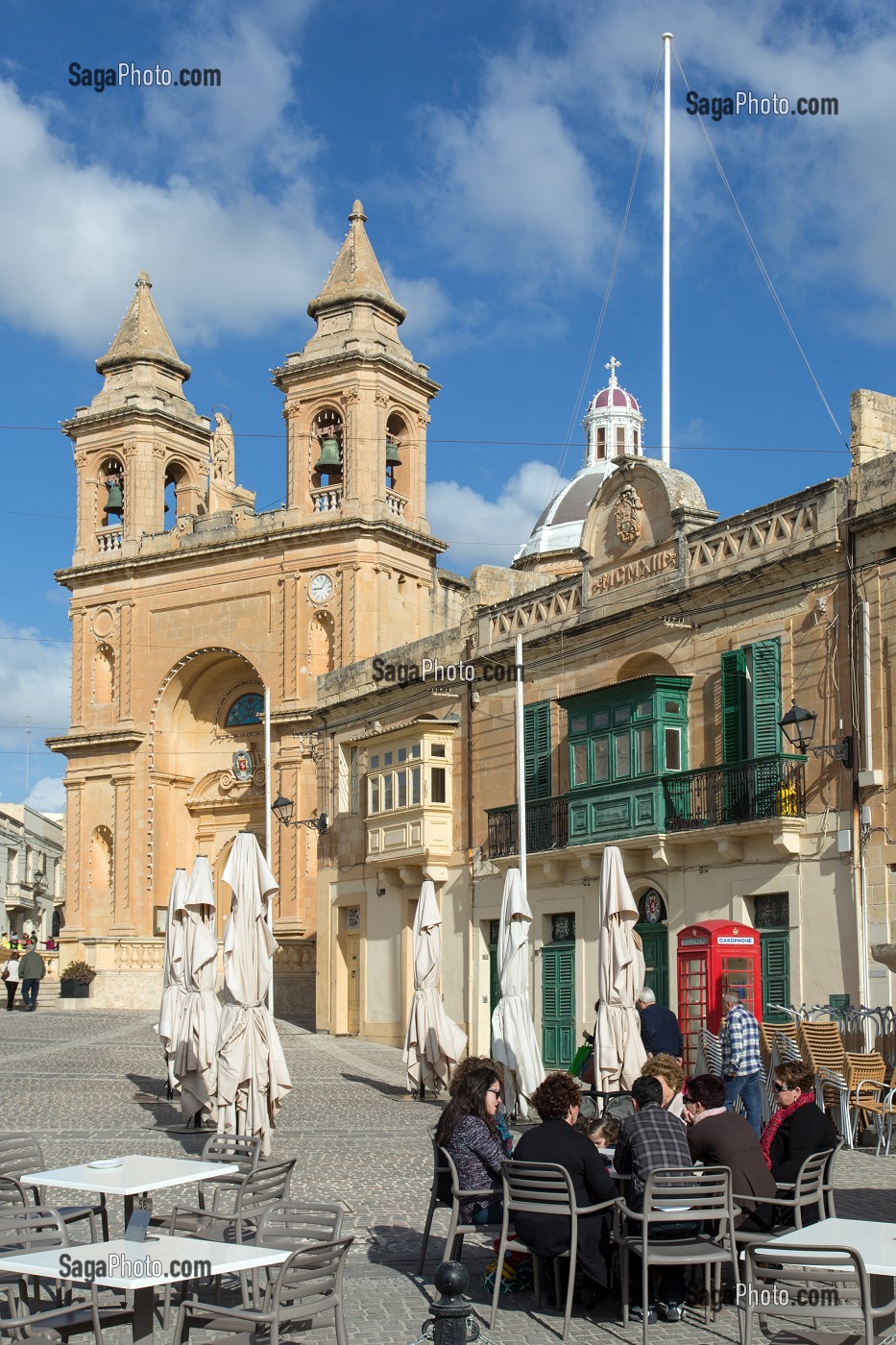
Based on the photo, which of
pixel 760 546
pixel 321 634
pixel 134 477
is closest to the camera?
pixel 760 546

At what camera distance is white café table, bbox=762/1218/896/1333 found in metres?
6.54

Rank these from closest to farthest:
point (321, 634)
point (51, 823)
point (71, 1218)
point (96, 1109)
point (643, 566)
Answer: point (71, 1218)
point (96, 1109)
point (643, 566)
point (321, 634)
point (51, 823)

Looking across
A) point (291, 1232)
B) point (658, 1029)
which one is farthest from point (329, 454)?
point (291, 1232)

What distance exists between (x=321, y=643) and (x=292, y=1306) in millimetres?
36478

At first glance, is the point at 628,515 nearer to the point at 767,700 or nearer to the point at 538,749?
the point at 538,749

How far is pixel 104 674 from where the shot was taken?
48.2 meters

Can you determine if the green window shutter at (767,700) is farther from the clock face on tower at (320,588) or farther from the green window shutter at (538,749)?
the clock face on tower at (320,588)

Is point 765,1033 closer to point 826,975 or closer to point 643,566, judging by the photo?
point 826,975

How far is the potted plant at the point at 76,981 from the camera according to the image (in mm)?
41531

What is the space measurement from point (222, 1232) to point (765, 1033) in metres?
10.4

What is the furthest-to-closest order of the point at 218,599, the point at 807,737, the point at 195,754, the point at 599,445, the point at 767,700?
the point at 599,445
the point at 195,754
the point at 218,599
the point at 767,700
the point at 807,737

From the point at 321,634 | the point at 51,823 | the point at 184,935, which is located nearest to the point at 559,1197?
the point at 184,935

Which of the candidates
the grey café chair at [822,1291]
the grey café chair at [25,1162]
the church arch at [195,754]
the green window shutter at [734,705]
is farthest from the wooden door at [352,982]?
the grey café chair at [822,1291]

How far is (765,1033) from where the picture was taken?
59.1 feet
